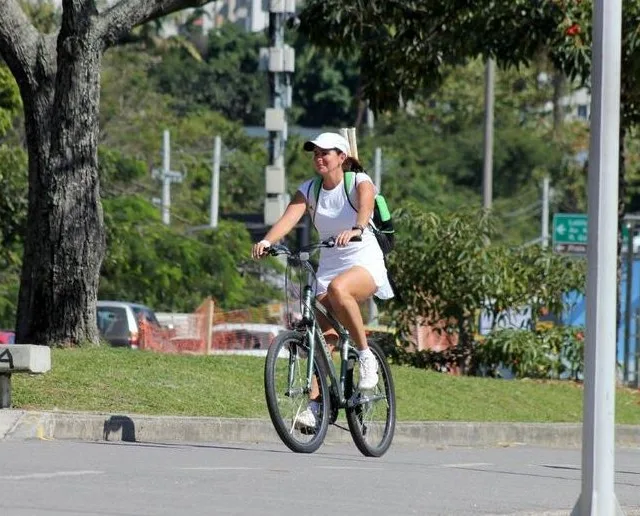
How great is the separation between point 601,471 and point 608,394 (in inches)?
12.0

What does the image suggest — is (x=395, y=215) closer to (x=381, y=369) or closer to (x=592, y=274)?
(x=381, y=369)

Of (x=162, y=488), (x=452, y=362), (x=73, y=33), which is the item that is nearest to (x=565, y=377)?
(x=452, y=362)

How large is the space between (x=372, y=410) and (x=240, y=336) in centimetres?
1622

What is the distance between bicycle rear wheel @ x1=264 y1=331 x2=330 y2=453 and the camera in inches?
367

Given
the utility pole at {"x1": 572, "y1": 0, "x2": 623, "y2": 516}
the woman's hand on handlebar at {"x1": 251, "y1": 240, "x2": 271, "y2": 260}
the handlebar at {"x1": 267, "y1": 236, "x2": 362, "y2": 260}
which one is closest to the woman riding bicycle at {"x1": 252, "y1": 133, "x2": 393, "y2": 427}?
the handlebar at {"x1": 267, "y1": 236, "x2": 362, "y2": 260}

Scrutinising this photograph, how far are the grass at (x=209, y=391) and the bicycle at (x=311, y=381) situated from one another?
1.99 meters

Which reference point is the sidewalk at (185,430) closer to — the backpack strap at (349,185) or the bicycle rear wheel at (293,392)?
the bicycle rear wheel at (293,392)

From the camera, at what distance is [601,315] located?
678 cm

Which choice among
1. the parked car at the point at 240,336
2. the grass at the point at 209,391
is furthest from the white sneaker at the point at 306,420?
the parked car at the point at 240,336

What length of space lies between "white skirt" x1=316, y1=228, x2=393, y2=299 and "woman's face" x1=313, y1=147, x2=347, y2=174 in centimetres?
42

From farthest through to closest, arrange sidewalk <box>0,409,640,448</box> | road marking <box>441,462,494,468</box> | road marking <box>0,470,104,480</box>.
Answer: sidewalk <box>0,409,640,448</box>, road marking <box>441,462,494,468</box>, road marking <box>0,470,104,480</box>

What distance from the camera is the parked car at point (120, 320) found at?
89.1 feet

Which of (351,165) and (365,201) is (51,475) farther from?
(351,165)

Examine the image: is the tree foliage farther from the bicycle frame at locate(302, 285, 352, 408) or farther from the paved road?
the bicycle frame at locate(302, 285, 352, 408)
